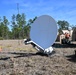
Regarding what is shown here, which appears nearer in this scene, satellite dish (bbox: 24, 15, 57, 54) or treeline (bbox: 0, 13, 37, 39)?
satellite dish (bbox: 24, 15, 57, 54)

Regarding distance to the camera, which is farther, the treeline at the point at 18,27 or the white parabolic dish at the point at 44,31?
Answer: the treeline at the point at 18,27

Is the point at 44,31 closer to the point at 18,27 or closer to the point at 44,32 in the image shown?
the point at 44,32

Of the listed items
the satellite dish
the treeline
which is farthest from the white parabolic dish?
the treeline

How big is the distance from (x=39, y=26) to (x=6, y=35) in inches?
3890

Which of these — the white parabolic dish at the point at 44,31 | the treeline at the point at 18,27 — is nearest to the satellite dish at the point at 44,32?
the white parabolic dish at the point at 44,31

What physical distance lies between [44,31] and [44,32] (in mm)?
72

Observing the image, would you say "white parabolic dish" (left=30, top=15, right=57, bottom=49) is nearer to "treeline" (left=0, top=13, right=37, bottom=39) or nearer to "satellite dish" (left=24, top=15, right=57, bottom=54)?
"satellite dish" (left=24, top=15, right=57, bottom=54)

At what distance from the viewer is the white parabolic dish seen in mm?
17391

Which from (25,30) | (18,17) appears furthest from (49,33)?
(25,30)

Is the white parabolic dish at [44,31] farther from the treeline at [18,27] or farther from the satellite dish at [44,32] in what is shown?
the treeline at [18,27]

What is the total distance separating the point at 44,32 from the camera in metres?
18.2

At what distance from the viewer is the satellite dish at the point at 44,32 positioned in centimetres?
1741

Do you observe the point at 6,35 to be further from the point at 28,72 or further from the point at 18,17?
the point at 28,72

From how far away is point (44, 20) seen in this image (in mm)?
17938
